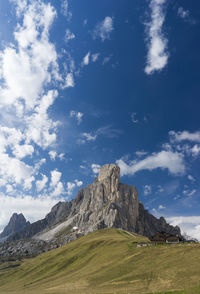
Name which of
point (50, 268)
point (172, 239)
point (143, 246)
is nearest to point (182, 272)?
point (143, 246)

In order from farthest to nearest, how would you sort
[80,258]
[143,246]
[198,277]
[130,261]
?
[80,258]
[143,246]
[130,261]
[198,277]

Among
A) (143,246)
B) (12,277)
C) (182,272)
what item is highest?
(143,246)

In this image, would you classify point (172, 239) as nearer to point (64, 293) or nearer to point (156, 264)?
point (156, 264)

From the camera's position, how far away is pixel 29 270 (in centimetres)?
12219

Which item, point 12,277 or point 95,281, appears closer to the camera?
point 95,281

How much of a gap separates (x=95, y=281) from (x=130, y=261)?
1384 cm

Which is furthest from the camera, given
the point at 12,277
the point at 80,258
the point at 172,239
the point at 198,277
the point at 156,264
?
the point at 12,277

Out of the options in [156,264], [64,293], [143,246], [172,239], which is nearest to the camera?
[64,293]

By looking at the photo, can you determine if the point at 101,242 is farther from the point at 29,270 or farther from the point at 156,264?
the point at 156,264

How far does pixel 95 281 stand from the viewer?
5959cm

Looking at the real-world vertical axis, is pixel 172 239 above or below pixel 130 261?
above

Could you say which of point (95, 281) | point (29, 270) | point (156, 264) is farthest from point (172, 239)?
point (29, 270)

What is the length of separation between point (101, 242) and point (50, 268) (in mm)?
28921

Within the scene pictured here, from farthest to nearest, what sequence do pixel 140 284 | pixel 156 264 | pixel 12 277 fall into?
pixel 12 277, pixel 156 264, pixel 140 284
